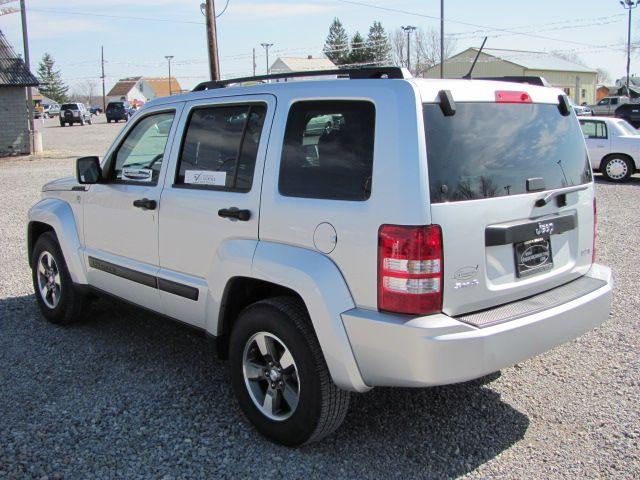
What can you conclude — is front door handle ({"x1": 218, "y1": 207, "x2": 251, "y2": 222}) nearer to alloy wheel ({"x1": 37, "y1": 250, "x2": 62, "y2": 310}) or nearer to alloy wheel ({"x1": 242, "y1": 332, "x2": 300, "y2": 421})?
alloy wheel ({"x1": 242, "y1": 332, "x2": 300, "y2": 421})

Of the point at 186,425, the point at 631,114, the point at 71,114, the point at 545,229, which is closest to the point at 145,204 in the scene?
the point at 186,425

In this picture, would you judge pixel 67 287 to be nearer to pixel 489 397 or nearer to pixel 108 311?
pixel 108 311

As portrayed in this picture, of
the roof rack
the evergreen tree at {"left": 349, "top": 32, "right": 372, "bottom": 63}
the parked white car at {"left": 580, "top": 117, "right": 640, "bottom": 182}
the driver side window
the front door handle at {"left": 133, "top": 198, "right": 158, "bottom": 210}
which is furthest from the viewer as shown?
the evergreen tree at {"left": 349, "top": 32, "right": 372, "bottom": 63}

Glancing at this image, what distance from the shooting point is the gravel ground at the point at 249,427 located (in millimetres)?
3316

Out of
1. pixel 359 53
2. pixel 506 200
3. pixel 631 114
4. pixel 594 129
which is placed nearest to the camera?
pixel 506 200

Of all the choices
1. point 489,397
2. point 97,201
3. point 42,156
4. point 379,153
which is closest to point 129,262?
point 97,201

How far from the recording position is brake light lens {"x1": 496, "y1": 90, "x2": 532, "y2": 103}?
3.36 m

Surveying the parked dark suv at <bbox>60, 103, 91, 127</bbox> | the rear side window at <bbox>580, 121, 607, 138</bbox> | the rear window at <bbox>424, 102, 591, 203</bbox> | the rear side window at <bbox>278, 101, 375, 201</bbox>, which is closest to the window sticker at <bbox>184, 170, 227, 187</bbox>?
the rear side window at <bbox>278, 101, 375, 201</bbox>

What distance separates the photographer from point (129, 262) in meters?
4.53

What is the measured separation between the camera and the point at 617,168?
1549 centimetres

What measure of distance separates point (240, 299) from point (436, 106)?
1596 mm

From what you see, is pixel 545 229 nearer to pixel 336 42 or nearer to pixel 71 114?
pixel 71 114

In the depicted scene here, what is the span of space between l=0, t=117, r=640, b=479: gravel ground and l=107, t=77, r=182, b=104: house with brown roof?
396 ft

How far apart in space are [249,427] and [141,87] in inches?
5252
